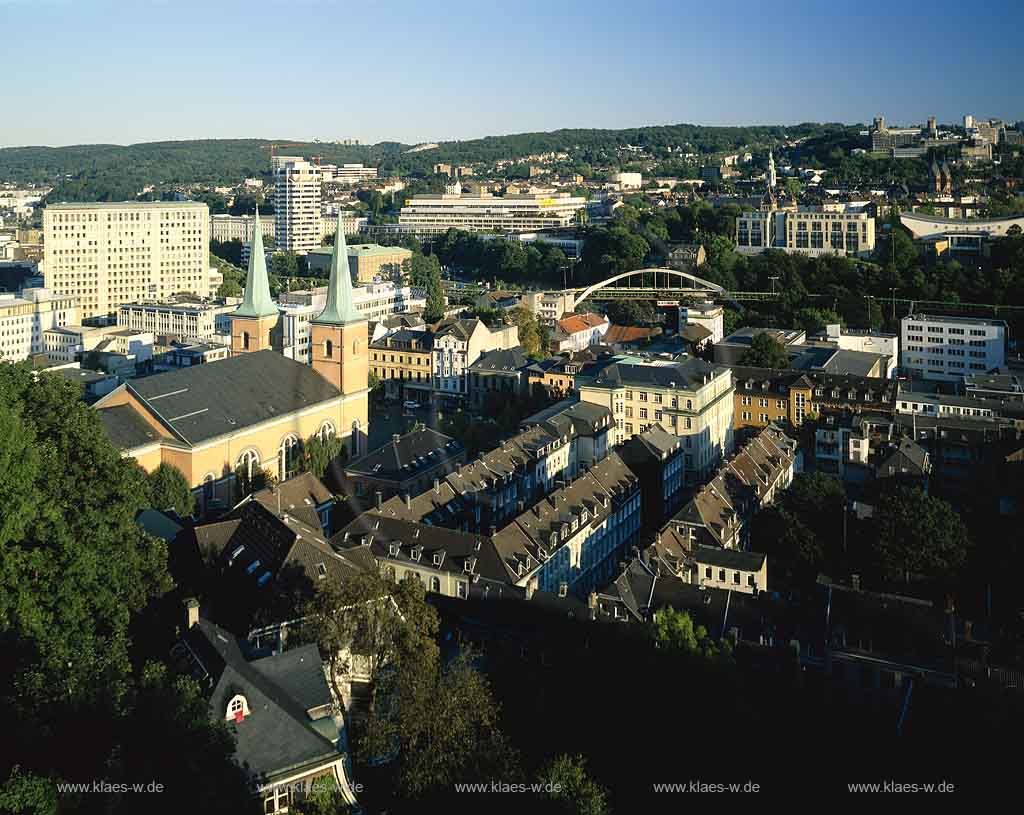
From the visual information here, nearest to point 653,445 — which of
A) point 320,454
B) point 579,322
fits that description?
point 320,454

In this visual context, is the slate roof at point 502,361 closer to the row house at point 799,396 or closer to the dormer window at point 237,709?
the row house at point 799,396

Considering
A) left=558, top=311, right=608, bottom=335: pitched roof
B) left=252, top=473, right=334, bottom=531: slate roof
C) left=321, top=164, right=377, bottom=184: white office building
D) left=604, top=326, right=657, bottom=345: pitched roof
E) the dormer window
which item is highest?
left=321, top=164, right=377, bottom=184: white office building

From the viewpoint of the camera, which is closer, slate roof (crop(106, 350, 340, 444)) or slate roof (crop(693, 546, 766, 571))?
slate roof (crop(693, 546, 766, 571))

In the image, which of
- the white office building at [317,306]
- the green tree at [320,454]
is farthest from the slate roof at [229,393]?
the white office building at [317,306]

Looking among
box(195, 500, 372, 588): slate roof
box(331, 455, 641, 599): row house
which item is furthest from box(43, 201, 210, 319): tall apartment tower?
box(195, 500, 372, 588): slate roof

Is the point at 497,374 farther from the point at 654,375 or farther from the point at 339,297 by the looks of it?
the point at 339,297

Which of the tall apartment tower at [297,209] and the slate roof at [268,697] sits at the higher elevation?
the tall apartment tower at [297,209]

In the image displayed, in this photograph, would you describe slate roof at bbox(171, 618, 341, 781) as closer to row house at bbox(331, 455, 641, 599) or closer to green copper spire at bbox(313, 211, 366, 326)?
row house at bbox(331, 455, 641, 599)

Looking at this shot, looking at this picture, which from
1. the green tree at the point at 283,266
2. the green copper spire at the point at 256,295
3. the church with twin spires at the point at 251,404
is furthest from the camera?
the green tree at the point at 283,266
